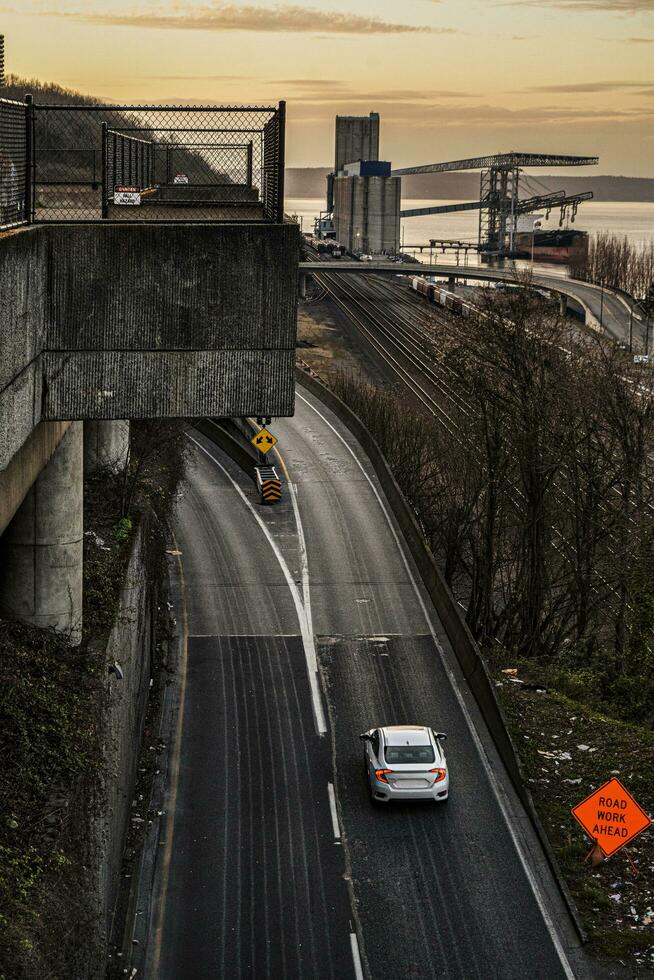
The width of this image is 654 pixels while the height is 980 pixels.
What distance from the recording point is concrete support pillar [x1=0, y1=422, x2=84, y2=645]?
18766 mm

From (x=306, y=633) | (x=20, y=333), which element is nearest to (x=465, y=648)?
(x=306, y=633)

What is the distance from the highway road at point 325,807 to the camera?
58.1ft

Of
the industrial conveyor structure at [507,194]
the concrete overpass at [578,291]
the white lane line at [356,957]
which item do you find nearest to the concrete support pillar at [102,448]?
the white lane line at [356,957]

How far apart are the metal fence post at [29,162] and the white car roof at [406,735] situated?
12.3m

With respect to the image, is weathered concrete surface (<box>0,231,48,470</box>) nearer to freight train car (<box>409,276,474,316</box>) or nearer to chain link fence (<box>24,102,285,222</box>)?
chain link fence (<box>24,102,285,222</box>)

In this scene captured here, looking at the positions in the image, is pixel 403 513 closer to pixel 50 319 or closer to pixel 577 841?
pixel 577 841

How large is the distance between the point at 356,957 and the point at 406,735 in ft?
19.3

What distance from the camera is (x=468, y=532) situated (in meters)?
42.6

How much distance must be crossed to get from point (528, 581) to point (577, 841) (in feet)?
62.7

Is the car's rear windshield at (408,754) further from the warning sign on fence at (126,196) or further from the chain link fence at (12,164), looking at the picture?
the chain link fence at (12,164)

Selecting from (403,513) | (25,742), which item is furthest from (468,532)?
(25,742)

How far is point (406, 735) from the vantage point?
22.7 meters

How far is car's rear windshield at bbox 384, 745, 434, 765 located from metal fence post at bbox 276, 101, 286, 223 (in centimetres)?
1100

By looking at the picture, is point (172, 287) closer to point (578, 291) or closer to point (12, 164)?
point (12, 164)
